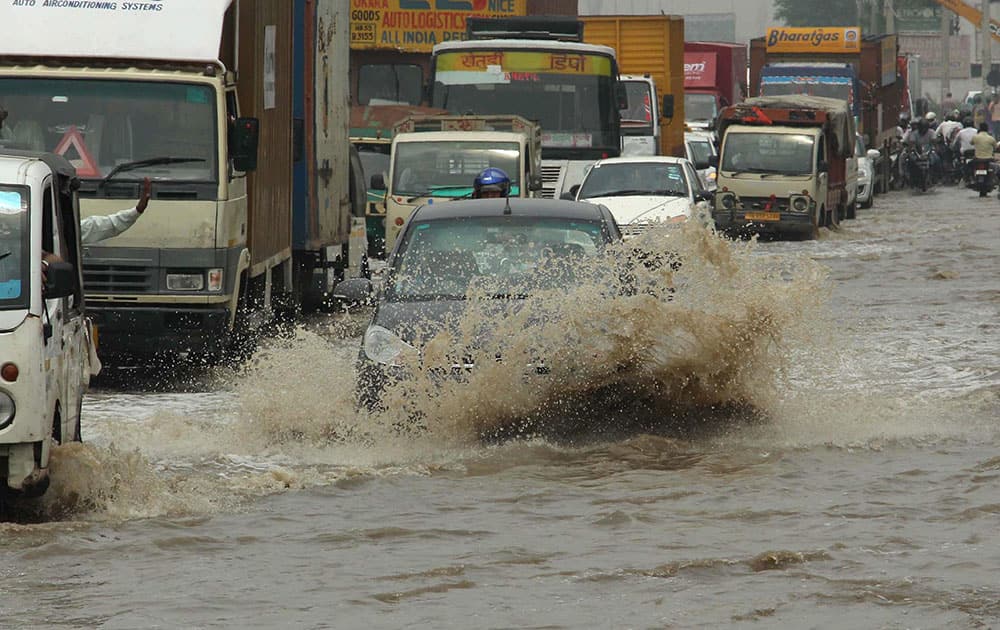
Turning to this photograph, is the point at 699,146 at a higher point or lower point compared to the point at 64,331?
higher

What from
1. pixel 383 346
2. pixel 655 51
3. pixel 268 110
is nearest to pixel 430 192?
pixel 268 110

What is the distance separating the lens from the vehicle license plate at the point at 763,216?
31.4m

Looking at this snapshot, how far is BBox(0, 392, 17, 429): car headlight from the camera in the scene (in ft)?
27.2

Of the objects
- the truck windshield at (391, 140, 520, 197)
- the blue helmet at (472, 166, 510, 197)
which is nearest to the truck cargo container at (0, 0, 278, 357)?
the blue helmet at (472, 166, 510, 197)

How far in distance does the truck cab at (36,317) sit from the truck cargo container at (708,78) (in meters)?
40.3

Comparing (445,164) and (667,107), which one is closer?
(445,164)

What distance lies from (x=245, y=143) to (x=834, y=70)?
1243 inches

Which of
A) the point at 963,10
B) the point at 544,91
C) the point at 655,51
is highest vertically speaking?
the point at 963,10

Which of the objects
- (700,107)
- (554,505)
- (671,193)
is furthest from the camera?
(700,107)

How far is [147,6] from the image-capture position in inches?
564

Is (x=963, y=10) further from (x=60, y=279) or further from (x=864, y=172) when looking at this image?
(x=60, y=279)

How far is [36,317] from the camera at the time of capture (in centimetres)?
848

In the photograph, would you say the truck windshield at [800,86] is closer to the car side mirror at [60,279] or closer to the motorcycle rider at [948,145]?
the motorcycle rider at [948,145]

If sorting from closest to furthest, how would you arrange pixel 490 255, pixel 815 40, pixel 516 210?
1. pixel 490 255
2. pixel 516 210
3. pixel 815 40
